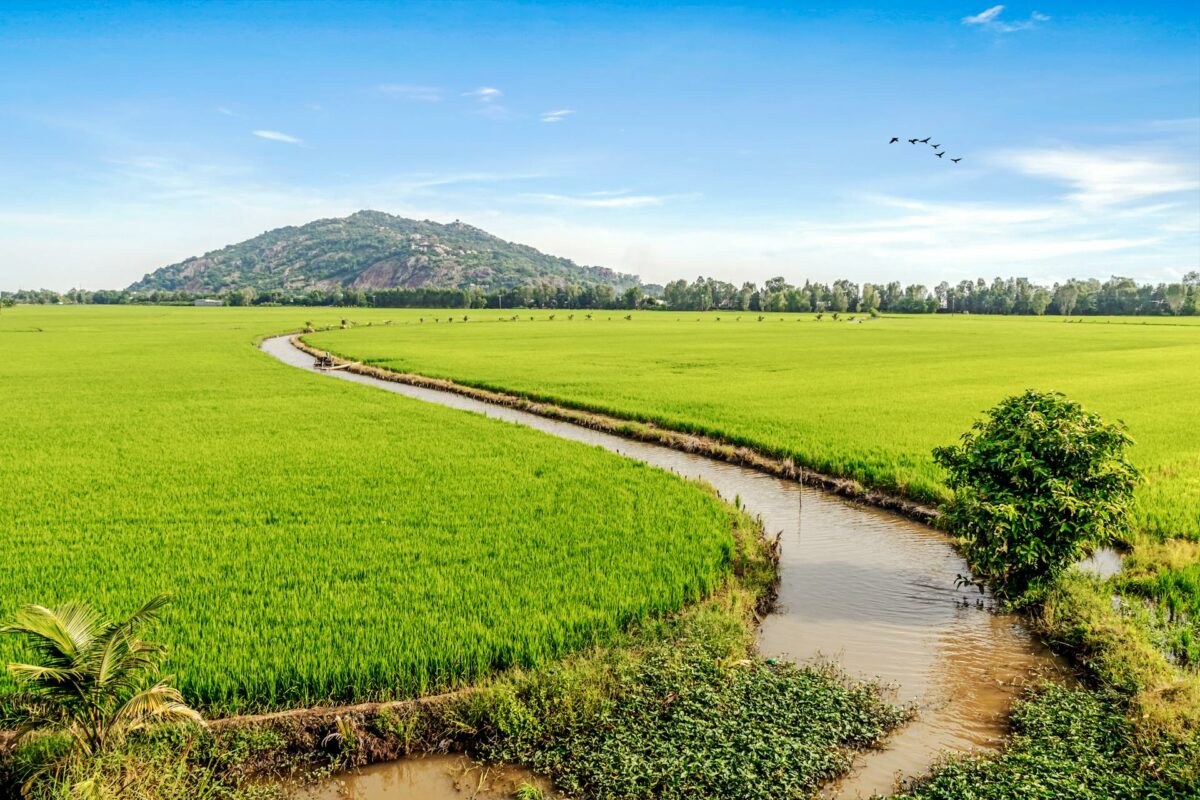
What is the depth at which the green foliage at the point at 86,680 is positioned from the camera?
5523 millimetres

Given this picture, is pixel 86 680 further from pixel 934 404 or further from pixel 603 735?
pixel 934 404

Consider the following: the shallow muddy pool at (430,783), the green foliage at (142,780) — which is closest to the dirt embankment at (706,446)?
the shallow muddy pool at (430,783)

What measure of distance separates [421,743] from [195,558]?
18.3ft

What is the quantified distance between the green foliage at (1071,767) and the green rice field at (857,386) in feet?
23.9

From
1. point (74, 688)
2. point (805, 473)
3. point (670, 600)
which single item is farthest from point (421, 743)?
point (805, 473)

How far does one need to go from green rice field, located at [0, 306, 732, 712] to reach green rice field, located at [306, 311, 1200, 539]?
5.44m

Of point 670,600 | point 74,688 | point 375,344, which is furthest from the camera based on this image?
point 375,344

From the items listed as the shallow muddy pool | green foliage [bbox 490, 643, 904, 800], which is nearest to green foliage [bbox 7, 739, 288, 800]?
the shallow muddy pool

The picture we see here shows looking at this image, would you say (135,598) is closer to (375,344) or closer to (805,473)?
(805,473)

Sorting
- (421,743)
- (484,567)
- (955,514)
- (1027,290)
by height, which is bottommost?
(421,743)

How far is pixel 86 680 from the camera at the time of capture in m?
5.80

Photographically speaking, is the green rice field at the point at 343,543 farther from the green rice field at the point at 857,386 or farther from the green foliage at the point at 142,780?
the green rice field at the point at 857,386

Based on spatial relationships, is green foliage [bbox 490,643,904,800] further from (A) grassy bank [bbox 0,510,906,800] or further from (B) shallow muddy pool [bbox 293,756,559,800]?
(B) shallow muddy pool [bbox 293,756,559,800]

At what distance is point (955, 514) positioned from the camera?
10.4 metres
